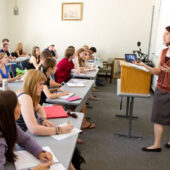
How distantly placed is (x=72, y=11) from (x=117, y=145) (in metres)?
5.98

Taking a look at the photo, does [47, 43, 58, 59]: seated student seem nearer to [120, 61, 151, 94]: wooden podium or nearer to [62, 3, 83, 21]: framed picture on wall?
[62, 3, 83, 21]: framed picture on wall

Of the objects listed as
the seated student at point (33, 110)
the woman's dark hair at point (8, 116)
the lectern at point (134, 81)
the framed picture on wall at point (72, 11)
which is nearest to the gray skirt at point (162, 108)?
the lectern at point (134, 81)

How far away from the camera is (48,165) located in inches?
47.6

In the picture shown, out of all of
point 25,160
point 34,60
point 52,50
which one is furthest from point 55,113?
point 52,50

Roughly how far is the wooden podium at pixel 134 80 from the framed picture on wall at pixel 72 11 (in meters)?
5.38

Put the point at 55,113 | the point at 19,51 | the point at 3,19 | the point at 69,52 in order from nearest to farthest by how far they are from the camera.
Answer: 1. the point at 55,113
2. the point at 69,52
3. the point at 19,51
4. the point at 3,19

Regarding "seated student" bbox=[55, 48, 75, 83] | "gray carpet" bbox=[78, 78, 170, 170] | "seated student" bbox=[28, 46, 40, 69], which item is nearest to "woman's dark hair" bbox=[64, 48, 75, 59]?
"seated student" bbox=[55, 48, 75, 83]

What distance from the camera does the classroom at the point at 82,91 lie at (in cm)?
140

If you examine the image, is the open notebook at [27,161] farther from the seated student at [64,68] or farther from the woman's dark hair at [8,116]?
the seated student at [64,68]

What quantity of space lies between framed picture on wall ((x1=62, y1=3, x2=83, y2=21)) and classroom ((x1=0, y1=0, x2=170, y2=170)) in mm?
35

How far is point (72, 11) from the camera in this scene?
7535mm

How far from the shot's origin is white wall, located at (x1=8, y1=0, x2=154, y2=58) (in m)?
7.20

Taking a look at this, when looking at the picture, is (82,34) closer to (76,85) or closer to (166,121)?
(76,85)

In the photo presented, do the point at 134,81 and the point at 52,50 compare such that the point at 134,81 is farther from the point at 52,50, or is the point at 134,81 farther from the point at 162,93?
the point at 52,50
